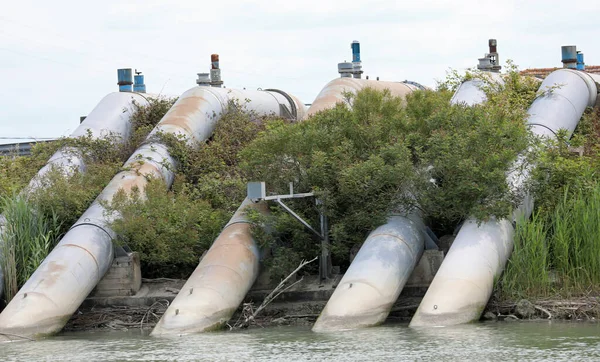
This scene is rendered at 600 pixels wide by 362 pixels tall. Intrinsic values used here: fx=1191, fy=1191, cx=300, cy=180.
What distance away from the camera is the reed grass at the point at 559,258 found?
861 inches

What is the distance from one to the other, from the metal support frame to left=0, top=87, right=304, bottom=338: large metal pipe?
3.60 metres

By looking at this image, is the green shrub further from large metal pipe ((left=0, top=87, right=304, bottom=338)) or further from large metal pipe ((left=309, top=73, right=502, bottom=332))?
large metal pipe ((left=309, top=73, right=502, bottom=332))

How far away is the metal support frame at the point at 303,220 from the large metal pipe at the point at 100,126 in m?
6.50

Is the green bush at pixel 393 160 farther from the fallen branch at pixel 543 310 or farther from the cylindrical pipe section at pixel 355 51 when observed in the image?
the cylindrical pipe section at pixel 355 51

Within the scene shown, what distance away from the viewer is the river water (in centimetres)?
1744

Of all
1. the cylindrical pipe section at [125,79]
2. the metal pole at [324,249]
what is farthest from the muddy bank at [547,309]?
the cylindrical pipe section at [125,79]

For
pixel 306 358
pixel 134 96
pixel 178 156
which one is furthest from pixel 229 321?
pixel 134 96

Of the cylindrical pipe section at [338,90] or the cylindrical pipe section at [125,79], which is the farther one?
the cylindrical pipe section at [125,79]

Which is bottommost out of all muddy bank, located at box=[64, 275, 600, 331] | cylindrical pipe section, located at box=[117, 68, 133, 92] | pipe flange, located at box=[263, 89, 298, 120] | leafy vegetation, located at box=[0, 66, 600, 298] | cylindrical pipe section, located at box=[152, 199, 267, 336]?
muddy bank, located at box=[64, 275, 600, 331]

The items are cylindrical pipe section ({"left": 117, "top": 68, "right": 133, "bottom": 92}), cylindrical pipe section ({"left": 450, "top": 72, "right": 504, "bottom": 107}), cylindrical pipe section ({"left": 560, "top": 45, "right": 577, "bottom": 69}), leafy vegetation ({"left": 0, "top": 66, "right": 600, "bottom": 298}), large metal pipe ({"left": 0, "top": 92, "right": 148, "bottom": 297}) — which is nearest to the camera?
leafy vegetation ({"left": 0, "top": 66, "right": 600, "bottom": 298})

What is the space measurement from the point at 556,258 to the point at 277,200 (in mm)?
5442

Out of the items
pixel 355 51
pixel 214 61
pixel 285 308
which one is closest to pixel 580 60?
pixel 355 51

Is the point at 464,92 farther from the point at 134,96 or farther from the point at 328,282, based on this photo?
the point at 134,96

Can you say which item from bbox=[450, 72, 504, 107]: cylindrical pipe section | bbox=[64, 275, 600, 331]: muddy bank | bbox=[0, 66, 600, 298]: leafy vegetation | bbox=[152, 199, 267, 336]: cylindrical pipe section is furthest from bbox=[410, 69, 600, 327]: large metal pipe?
bbox=[152, 199, 267, 336]: cylindrical pipe section
